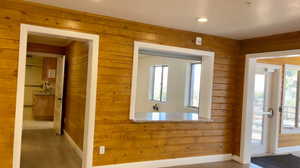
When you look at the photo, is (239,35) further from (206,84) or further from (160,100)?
(160,100)

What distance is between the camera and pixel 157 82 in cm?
852

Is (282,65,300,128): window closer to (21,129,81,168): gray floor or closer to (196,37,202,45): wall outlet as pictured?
(196,37,202,45): wall outlet

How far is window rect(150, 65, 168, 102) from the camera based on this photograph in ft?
26.3

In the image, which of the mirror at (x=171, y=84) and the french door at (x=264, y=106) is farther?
the french door at (x=264, y=106)

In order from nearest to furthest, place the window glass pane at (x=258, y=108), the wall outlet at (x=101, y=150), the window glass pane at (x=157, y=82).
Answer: the wall outlet at (x=101, y=150), the window glass pane at (x=258, y=108), the window glass pane at (x=157, y=82)

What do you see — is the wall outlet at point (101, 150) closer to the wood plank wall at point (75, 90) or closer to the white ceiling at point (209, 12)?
the wood plank wall at point (75, 90)

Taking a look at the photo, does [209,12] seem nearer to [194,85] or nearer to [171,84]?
[194,85]

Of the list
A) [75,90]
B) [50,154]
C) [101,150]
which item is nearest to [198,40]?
[101,150]

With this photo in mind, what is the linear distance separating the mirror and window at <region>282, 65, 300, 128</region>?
199 centimetres

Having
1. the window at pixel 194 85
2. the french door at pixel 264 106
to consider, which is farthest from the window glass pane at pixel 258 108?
the window at pixel 194 85

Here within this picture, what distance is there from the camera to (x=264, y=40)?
4434mm

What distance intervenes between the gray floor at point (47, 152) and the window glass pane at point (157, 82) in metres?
3.40

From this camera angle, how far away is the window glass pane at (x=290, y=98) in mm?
5797

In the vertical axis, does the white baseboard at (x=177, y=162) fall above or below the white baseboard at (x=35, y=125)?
above
